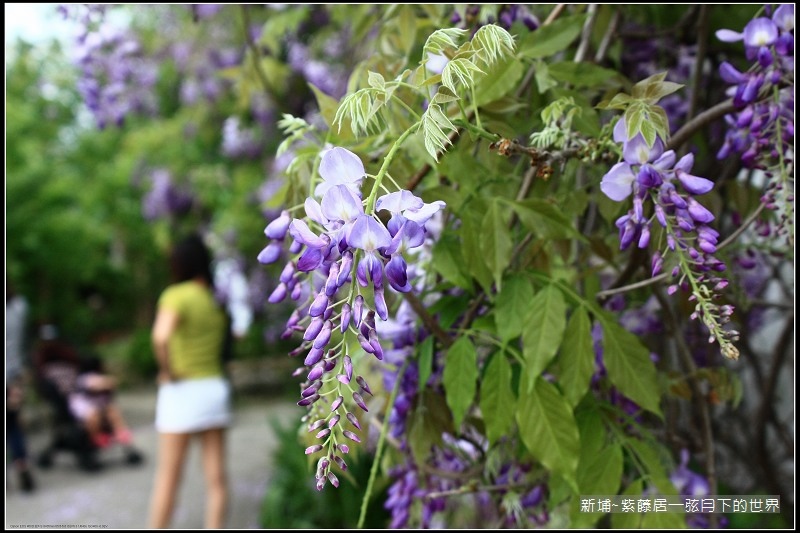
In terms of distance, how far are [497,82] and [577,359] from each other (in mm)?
516

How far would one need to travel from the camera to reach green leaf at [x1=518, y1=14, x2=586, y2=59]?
1.32m

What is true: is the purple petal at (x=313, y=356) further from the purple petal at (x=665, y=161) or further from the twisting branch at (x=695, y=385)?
the twisting branch at (x=695, y=385)

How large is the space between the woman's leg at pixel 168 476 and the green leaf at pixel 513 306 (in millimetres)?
2710

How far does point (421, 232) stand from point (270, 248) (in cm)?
41

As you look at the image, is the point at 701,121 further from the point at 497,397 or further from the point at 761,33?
the point at 497,397

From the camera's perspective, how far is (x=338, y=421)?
89 centimetres

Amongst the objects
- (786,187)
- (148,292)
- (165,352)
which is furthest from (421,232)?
(148,292)

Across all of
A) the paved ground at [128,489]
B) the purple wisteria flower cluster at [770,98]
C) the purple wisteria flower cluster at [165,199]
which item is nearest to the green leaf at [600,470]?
the purple wisteria flower cluster at [770,98]

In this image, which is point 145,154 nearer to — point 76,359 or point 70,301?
point 76,359

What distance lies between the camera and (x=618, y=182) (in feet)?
3.53

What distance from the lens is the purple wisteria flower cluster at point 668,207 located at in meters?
1.02

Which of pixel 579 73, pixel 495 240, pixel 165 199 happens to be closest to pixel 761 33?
pixel 579 73

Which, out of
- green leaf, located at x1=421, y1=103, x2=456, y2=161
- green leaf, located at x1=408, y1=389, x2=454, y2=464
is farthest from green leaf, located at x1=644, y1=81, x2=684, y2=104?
green leaf, located at x1=408, y1=389, x2=454, y2=464

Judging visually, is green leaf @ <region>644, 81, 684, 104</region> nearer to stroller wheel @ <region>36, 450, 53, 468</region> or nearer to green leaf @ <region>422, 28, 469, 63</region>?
green leaf @ <region>422, 28, 469, 63</region>
